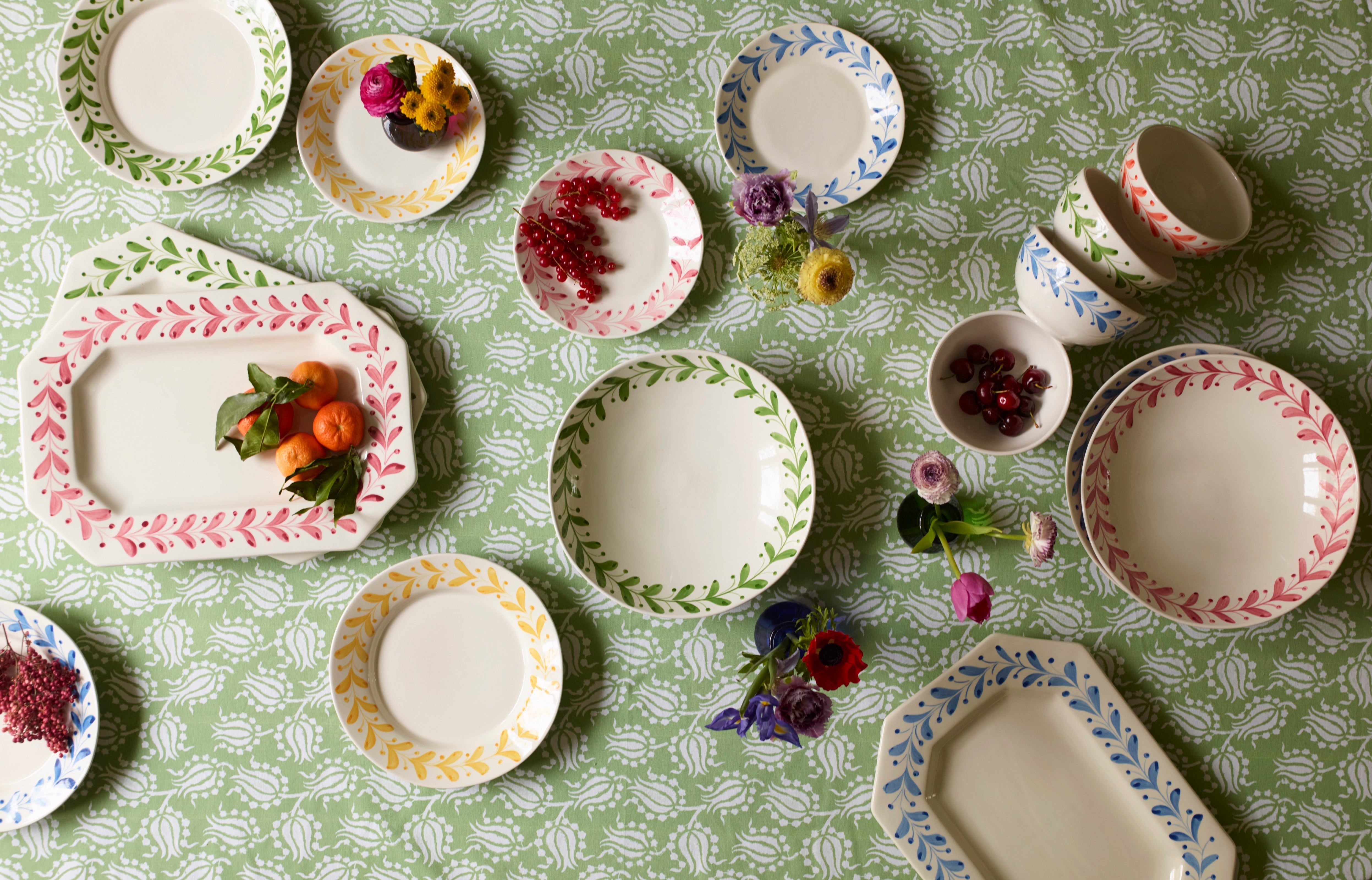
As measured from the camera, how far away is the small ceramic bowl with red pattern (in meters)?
1.13

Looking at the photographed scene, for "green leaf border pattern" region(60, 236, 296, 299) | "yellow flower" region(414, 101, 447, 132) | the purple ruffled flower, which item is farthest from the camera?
"green leaf border pattern" region(60, 236, 296, 299)

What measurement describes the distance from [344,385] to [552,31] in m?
0.69

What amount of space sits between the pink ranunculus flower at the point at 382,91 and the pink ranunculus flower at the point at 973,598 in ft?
3.61

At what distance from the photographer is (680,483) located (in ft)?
3.98

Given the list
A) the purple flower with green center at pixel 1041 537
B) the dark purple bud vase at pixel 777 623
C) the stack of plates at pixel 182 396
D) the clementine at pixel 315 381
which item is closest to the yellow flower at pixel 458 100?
the stack of plates at pixel 182 396

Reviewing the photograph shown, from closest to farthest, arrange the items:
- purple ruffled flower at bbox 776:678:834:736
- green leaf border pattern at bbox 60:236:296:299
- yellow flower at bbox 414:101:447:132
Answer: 1. purple ruffled flower at bbox 776:678:834:736
2. yellow flower at bbox 414:101:447:132
3. green leaf border pattern at bbox 60:236:296:299

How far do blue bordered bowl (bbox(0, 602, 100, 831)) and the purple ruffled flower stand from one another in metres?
1.12

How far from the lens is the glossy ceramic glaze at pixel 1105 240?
1038 mm

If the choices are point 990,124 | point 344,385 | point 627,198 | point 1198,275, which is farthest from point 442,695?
point 1198,275

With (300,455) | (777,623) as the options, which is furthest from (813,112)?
(300,455)

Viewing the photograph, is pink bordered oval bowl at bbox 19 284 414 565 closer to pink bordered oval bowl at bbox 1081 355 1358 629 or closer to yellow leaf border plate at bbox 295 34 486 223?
yellow leaf border plate at bbox 295 34 486 223

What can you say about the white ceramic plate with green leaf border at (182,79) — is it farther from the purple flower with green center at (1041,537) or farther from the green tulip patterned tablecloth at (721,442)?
the purple flower with green center at (1041,537)

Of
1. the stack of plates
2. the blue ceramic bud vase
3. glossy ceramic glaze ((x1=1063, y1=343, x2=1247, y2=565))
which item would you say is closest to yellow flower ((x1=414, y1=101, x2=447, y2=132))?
the stack of plates

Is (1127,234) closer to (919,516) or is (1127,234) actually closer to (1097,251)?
(1097,251)
